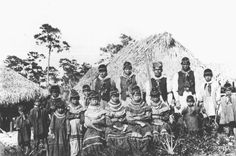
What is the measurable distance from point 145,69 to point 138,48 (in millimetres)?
1167

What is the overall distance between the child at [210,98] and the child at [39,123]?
373cm

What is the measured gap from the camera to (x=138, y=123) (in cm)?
712

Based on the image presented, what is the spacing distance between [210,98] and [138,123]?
7.21 ft

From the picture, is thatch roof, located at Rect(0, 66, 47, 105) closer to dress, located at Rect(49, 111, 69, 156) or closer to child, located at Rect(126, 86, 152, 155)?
dress, located at Rect(49, 111, 69, 156)

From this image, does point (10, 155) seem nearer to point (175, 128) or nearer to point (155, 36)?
point (175, 128)

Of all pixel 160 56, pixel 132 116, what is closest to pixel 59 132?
pixel 132 116

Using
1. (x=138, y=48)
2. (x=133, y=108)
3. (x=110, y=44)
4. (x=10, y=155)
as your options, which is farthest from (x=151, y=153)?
(x=110, y=44)

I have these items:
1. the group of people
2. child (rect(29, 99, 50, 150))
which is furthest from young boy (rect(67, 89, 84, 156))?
child (rect(29, 99, 50, 150))

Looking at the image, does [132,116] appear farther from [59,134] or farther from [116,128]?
[59,134]

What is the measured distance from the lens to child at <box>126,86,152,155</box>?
273 inches

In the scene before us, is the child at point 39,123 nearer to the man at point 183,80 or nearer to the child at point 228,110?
the man at point 183,80

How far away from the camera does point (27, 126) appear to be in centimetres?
955

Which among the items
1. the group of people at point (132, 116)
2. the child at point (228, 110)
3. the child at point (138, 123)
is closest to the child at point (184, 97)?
the group of people at point (132, 116)

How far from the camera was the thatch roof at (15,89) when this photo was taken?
17359mm
